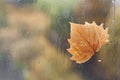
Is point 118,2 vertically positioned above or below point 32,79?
above

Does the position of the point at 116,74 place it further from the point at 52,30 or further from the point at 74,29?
the point at 52,30

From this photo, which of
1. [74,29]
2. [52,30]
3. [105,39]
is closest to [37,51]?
[52,30]

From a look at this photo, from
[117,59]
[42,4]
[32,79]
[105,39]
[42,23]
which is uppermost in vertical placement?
[42,4]
